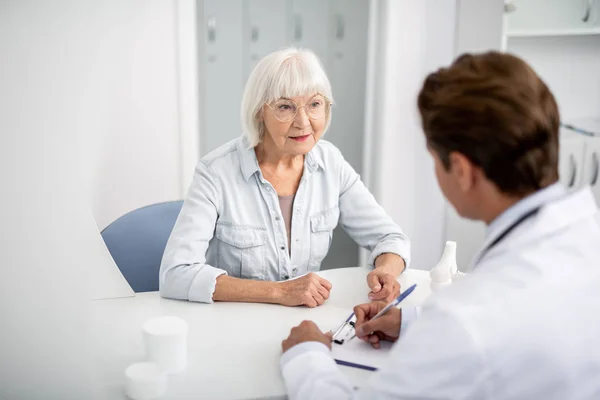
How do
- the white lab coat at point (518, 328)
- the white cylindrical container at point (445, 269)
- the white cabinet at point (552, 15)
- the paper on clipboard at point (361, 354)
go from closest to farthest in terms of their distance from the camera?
the white lab coat at point (518, 328)
the paper on clipboard at point (361, 354)
the white cylindrical container at point (445, 269)
the white cabinet at point (552, 15)

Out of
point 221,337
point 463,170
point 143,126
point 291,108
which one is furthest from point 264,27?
point 463,170

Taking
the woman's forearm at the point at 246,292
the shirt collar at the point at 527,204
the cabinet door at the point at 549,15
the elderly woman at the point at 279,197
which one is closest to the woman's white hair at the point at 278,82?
the elderly woman at the point at 279,197

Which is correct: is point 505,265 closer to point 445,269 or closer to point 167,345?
point 167,345

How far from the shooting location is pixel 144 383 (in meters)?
1.06

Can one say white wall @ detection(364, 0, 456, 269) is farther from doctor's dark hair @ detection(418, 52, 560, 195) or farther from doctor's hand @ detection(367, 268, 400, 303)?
doctor's dark hair @ detection(418, 52, 560, 195)

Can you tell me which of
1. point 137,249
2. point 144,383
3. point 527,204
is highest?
point 527,204

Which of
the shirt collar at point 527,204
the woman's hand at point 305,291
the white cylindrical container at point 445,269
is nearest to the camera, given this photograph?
the shirt collar at point 527,204

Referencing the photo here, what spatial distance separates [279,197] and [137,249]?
560mm

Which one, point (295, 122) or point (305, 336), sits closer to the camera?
point (305, 336)

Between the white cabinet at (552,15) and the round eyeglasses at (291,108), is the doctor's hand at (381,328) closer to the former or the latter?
the round eyeglasses at (291,108)

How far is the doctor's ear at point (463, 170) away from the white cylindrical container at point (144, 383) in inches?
23.9

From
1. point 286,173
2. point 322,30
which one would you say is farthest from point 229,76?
point 286,173

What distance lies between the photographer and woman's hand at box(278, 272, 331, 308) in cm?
145

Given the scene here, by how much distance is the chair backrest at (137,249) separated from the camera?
6.61 feet
